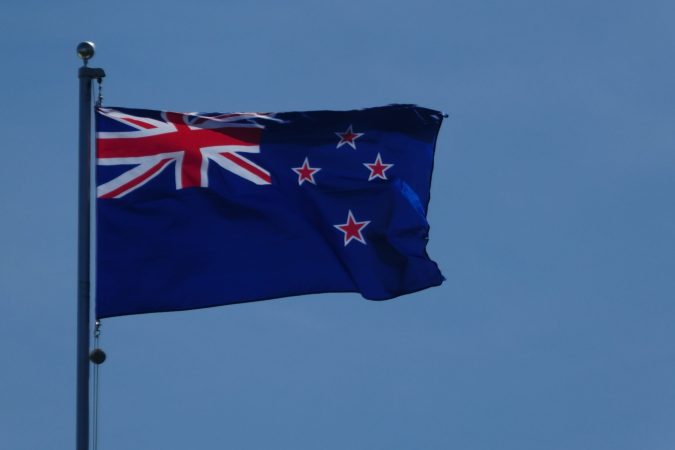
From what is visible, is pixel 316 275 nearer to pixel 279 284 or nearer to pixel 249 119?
pixel 279 284

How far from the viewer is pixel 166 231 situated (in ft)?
74.2

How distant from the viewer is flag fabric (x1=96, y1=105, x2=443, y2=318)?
72.7ft

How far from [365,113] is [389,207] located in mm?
1580

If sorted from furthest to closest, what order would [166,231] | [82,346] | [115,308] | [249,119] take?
1. [249,119]
2. [166,231]
3. [115,308]
4. [82,346]

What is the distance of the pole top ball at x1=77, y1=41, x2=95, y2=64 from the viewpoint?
70.2 feet

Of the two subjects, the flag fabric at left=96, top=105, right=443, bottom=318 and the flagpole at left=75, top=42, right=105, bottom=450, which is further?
the flag fabric at left=96, top=105, right=443, bottom=318

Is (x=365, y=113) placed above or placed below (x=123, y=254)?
above

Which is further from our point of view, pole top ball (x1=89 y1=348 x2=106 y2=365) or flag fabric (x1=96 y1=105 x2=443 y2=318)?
flag fabric (x1=96 y1=105 x2=443 y2=318)

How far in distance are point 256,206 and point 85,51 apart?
360 cm

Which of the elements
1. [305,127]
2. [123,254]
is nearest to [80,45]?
[123,254]

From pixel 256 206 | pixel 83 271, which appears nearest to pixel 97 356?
pixel 83 271

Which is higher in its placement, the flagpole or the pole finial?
the pole finial

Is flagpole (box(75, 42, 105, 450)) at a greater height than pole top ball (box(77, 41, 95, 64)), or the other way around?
pole top ball (box(77, 41, 95, 64))

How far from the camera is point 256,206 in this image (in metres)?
23.5
